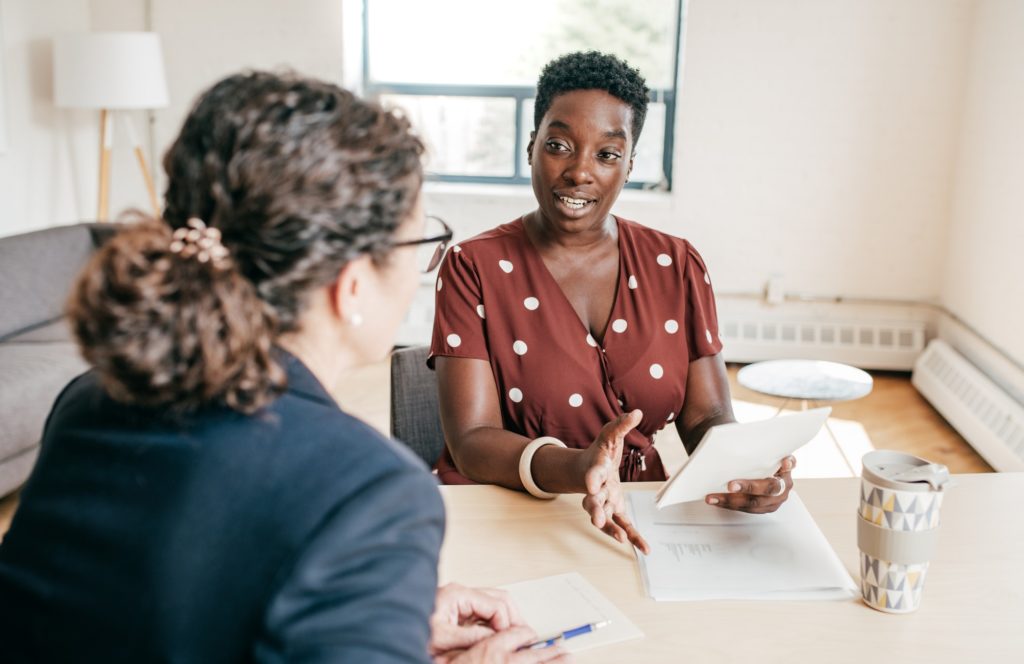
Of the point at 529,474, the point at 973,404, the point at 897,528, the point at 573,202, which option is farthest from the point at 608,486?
the point at 973,404

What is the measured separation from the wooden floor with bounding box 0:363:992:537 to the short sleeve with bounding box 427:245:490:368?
6.35 ft

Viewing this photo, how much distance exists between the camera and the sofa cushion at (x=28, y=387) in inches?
116

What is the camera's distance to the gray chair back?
6.25ft

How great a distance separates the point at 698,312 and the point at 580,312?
0.23 meters

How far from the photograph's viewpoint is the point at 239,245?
0.77 meters

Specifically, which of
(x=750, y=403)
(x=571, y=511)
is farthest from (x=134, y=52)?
(x=571, y=511)

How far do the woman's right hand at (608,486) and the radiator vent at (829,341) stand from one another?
3504 millimetres

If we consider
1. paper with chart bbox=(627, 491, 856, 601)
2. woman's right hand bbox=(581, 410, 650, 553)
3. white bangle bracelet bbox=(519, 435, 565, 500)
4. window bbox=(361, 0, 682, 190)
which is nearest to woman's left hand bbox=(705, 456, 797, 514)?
paper with chart bbox=(627, 491, 856, 601)

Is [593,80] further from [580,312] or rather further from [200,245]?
[200,245]

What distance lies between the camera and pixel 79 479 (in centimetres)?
79

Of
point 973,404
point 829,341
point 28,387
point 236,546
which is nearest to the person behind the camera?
point 236,546

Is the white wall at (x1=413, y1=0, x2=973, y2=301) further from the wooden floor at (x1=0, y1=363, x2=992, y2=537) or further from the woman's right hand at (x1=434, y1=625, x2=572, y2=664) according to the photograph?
the woman's right hand at (x1=434, y1=625, x2=572, y2=664)

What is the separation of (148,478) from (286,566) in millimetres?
143

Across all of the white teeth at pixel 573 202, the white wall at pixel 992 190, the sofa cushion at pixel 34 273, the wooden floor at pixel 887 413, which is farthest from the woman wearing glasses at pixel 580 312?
the white wall at pixel 992 190
